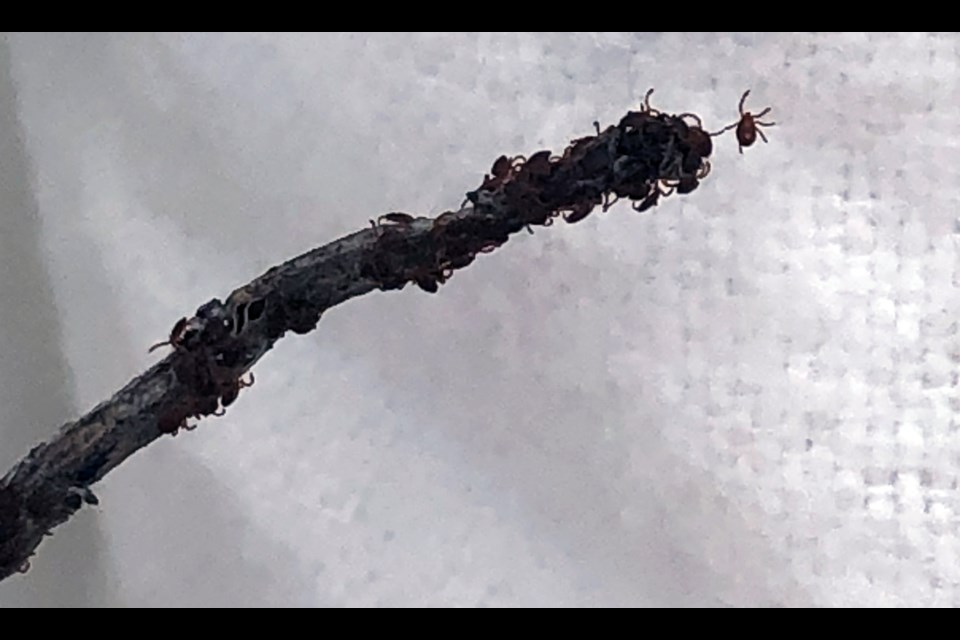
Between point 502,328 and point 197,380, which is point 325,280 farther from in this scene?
point 502,328

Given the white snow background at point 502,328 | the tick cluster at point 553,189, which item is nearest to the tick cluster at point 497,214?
the tick cluster at point 553,189

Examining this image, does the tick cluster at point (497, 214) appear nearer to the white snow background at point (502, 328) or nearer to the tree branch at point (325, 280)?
the tree branch at point (325, 280)

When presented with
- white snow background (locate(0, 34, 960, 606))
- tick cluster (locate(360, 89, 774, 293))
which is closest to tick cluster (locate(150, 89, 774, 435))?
tick cluster (locate(360, 89, 774, 293))

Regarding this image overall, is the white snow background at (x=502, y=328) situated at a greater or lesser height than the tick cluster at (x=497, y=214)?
greater

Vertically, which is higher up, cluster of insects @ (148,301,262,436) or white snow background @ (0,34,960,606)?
white snow background @ (0,34,960,606)

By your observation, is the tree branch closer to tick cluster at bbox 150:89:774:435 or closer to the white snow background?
tick cluster at bbox 150:89:774:435

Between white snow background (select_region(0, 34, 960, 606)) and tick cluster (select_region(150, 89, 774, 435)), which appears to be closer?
tick cluster (select_region(150, 89, 774, 435))
